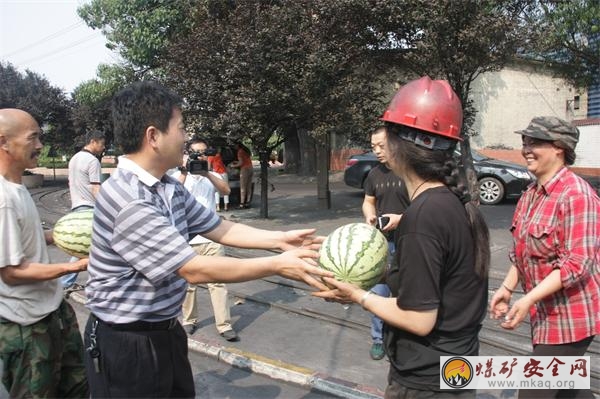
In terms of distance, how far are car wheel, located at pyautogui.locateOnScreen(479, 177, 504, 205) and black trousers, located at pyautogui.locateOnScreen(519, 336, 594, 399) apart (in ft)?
41.6

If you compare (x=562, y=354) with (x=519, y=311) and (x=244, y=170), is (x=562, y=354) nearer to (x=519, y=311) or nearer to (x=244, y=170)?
(x=519, y=311)

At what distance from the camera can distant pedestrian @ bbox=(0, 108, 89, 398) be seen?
3029 millimetres

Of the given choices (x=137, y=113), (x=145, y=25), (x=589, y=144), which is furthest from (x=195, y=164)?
(x=589, y=144)

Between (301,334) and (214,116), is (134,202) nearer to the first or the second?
(301,334)

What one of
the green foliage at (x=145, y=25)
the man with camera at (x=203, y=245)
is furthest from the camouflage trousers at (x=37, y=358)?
the green foliage at (x=145, y=25)

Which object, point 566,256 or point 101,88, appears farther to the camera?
point 101,88

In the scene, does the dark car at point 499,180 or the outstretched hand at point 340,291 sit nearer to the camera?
the outstretched hand at point 340,291

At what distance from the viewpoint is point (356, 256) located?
2727 millimetres

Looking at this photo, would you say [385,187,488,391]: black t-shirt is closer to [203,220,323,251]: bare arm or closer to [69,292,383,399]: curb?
[203,220,323,251]: bare arm

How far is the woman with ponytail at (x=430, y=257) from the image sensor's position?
7.15ft

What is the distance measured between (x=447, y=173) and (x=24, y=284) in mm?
2754

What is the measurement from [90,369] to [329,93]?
32.0 ft

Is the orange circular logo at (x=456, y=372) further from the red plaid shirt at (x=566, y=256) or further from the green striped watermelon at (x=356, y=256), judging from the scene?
the red plaid shirt at (x=566, y=256)

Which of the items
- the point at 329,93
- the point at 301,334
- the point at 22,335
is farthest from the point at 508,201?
the point at 22,335
